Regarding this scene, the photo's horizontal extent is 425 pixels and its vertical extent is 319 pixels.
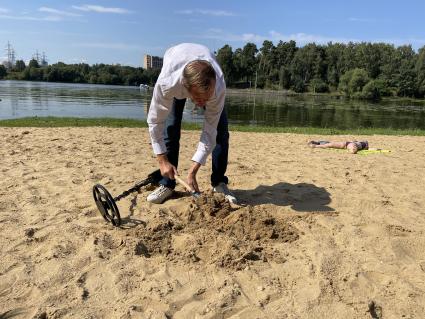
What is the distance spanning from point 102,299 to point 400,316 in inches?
87.5

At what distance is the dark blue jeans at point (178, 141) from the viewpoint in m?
4.88

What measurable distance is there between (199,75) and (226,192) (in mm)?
2091

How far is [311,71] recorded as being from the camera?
128000mm

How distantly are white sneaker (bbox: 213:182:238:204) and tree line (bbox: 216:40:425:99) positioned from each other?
99.4 meters

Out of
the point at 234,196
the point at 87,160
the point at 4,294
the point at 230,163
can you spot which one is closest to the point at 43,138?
the point at 87,160

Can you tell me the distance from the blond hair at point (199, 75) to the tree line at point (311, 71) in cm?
9810

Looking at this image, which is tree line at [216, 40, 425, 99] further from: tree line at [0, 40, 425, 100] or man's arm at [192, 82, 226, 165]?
man's arm at [192, 82, 226, 165]

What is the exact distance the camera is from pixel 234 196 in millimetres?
5258

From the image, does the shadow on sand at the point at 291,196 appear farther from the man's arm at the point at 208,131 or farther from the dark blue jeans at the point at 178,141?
the man's arm at the point at 208,131

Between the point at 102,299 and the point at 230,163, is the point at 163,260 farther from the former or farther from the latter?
the point at 230,163

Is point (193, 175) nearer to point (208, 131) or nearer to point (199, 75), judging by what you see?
point (208, 131)

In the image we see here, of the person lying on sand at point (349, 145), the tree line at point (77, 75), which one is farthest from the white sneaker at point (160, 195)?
the tree line at point (77, 75)

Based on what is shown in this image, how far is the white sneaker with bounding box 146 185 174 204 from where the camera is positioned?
16.1 feet

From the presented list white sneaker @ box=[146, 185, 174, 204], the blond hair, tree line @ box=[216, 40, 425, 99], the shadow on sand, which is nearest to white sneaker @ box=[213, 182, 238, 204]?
the shadow on sand
